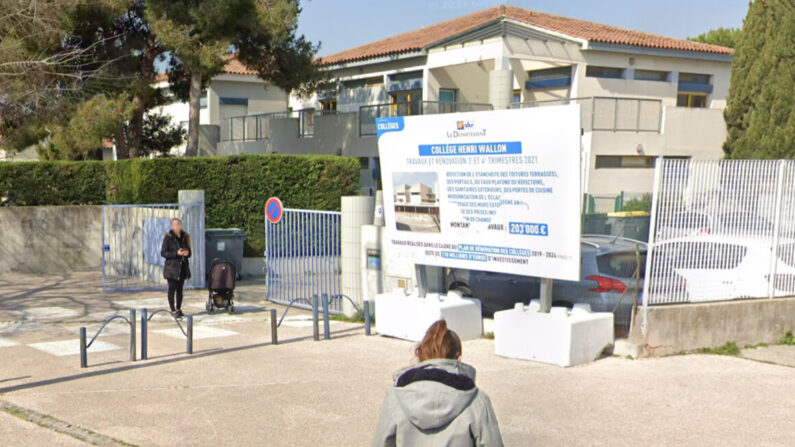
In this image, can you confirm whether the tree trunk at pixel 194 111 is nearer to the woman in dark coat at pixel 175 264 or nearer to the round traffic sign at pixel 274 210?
the round traffic sign at pixel 274 210

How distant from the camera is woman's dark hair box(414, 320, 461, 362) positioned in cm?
349

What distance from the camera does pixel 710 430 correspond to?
6773mm

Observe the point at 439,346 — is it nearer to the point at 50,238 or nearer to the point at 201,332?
the point at 201,332

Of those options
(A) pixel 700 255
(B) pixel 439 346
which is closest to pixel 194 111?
(A) pixel 700 255

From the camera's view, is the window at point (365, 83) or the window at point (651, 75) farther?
the window at point (365, 83)

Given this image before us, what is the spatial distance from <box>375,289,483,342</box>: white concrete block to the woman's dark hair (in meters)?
6.69

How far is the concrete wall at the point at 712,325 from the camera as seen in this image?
9.37m

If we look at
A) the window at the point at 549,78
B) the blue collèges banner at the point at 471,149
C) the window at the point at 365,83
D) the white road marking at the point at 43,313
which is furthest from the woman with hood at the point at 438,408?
the window at the point at 365,83

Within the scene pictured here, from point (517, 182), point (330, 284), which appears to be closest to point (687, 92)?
point (330, 284)

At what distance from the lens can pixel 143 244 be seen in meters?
16.9

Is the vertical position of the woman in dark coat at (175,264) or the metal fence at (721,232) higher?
the metal fence at (721,232)

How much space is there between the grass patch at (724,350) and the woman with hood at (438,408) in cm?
719

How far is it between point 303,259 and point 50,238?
28.8 ft

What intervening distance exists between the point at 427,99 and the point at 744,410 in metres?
21.9
